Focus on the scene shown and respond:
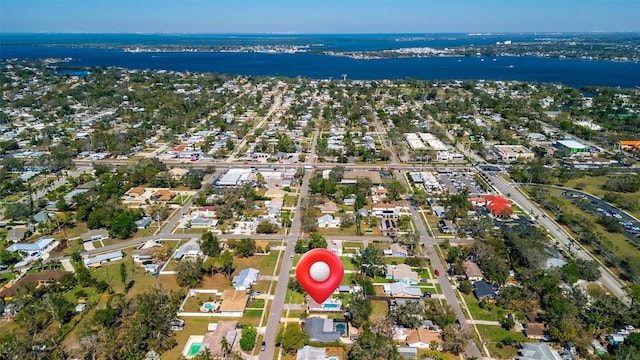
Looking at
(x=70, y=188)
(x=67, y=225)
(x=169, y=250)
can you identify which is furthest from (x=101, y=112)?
(x=169, y=250)

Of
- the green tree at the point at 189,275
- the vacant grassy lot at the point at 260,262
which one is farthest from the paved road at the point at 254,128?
the green tree at the point at 189,275

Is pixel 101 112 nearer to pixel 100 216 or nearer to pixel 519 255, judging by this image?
pixel 100 216

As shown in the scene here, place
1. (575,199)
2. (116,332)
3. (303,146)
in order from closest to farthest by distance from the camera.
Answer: (116,332) → (575,199) → (303,146)

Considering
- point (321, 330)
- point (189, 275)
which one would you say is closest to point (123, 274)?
point (189, 275)

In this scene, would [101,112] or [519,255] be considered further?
[101,112]

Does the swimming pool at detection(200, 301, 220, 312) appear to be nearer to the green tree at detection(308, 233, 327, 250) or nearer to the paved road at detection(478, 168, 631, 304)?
the green tree at detection(308, 233, 327, 250)

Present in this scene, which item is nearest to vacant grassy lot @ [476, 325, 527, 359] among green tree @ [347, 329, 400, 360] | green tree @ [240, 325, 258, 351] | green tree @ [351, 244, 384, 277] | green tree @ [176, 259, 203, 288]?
green tree @ [347, 329, 400, 360]
